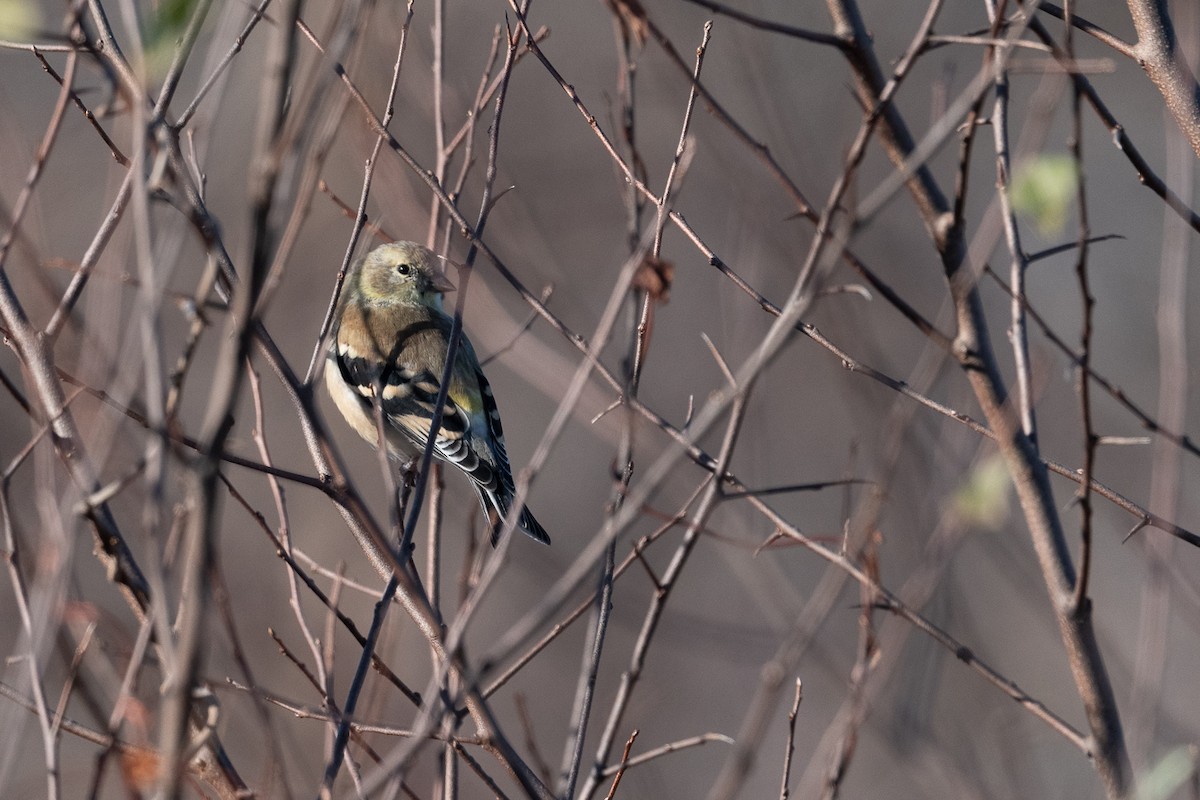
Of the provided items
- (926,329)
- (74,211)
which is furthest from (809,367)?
(926,329)

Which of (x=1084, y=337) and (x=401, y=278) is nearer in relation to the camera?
(x=1084, y=337)

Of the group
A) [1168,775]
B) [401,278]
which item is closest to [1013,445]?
[1168,775]

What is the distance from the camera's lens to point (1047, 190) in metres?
1.85

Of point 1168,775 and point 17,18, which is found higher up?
point 17,18

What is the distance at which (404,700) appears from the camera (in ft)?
26.8

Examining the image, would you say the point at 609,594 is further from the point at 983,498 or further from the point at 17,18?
the point at 17,18

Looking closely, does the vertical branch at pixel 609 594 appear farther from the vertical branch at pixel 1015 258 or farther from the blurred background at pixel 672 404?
the blurred background at pixel 672 404

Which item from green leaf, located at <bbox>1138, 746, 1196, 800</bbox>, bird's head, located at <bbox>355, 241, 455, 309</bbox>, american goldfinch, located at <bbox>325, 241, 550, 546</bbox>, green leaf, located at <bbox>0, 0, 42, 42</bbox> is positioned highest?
bird's head, located at <bbox>355, 241, 455, 309</bbox>

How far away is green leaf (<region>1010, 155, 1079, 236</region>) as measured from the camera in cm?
183

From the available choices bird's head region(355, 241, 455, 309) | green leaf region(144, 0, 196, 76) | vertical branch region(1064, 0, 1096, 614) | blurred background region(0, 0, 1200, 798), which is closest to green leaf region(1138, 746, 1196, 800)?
vertical branch region(1064, 0, 1096, 614)

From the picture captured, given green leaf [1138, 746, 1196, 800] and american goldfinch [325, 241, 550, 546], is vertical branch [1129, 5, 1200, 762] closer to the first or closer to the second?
green leaf [1138, 746, 1196, 800]

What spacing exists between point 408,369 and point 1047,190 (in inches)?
178

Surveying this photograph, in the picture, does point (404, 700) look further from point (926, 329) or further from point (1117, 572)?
point (926, 329)

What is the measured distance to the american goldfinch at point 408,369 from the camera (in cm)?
562
